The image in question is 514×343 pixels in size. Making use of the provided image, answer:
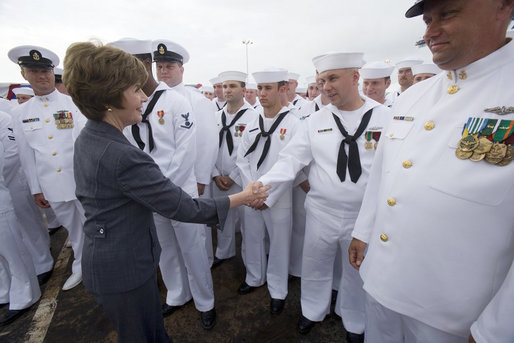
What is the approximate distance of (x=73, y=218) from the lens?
3.52 meters

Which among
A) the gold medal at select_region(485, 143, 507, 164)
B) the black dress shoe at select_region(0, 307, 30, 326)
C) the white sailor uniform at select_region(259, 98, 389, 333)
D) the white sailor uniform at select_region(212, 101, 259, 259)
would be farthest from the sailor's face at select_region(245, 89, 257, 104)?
the gold medal at select_region(485, 143, 507, 164)

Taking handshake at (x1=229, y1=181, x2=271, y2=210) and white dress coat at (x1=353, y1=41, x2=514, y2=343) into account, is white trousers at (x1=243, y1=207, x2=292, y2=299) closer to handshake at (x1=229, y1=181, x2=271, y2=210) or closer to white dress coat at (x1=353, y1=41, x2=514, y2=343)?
handshake at (x1=229, y1=181, x2=271, y2=210)

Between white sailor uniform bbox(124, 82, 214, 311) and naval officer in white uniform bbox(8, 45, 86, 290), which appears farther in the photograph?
naval officer in white uniform bbox(8, 45, 86, 290)

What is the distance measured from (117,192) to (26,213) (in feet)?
12.1

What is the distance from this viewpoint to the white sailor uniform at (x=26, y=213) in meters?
3.63

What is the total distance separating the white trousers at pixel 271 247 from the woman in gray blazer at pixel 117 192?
4.69 feet

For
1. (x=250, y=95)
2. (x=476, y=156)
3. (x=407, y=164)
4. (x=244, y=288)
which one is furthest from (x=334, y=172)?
(x=250, y=95)

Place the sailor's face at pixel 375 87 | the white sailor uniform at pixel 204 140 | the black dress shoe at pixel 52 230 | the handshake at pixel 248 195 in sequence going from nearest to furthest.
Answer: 1. the handshake at pixel 248 195
2. the white sailor uniform at pixel 204 140
3. the sailor's face at pixel 375 87
4. the black dress shoe at pixel 52 230

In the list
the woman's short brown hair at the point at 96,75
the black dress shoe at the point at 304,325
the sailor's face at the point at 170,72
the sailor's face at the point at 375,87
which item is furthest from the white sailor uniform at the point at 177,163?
the sailor's face at the point at 375,87

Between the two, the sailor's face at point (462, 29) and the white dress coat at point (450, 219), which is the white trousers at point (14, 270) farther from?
the sailor's face at point (462, 29)

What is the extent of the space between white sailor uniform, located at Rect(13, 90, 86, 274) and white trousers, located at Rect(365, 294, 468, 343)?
3.73 m

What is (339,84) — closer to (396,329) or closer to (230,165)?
(396,329)

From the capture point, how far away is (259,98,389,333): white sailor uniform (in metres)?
2.24

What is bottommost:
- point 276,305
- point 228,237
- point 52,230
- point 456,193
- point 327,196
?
point 52,230
